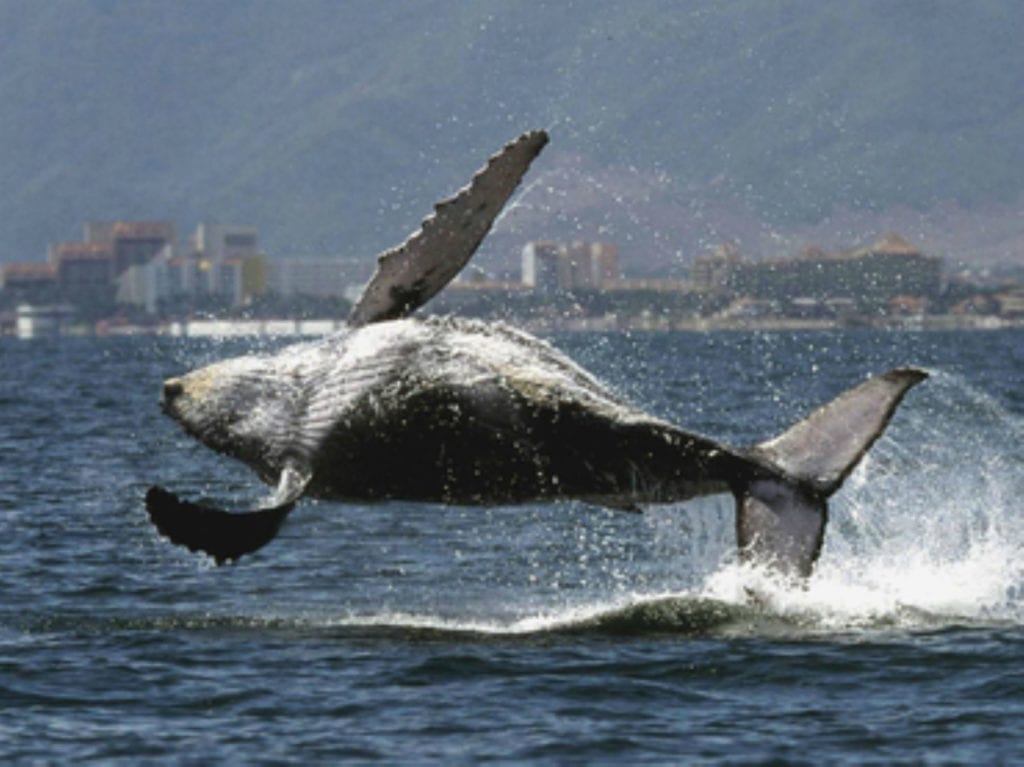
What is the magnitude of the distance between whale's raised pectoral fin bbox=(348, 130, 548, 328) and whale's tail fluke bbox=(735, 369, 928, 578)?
7.91ft

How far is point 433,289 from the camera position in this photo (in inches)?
612

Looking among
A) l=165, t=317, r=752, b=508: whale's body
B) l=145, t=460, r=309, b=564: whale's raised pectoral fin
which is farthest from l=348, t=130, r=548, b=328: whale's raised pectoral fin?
l=145, t=460, r=309, b=564: whale's raised pectoral fin

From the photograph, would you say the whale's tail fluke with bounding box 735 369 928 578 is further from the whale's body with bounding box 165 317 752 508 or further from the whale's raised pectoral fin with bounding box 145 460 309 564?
the whale's raised pectoral fin with bounding box 145 460 309 564

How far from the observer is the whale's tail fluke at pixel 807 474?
14164 millimetres

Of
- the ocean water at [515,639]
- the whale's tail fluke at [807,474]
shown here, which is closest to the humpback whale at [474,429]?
the whale's tail fluke at [807,474]

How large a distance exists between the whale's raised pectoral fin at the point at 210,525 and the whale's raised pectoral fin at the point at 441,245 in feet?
6.66

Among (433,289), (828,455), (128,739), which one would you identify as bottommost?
(128,739)

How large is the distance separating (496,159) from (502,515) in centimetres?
1014

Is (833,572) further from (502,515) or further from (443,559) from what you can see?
(502,515)

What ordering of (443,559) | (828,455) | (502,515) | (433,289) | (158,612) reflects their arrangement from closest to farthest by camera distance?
(828,455), (433,289), (158,612), (443,559), (502,515)

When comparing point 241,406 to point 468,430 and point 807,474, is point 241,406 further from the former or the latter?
point 807,474

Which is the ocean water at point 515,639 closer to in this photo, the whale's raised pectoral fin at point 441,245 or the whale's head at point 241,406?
the whale's head at point 241,406

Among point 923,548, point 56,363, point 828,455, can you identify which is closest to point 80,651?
point 828,455

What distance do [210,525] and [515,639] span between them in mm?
2602
